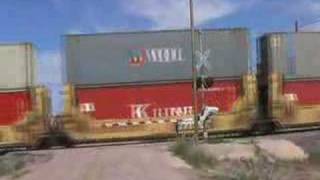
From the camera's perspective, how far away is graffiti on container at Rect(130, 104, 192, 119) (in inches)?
1180

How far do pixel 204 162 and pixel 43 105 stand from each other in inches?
453

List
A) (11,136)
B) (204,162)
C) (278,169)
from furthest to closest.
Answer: (11,136)
(204,162)
(278,169)

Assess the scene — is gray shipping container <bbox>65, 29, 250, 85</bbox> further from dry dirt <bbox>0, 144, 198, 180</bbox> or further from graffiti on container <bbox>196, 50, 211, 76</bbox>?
dry dirt <bbox>0, 144, 198, 180</bbox>

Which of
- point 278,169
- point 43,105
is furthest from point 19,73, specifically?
point 278,169

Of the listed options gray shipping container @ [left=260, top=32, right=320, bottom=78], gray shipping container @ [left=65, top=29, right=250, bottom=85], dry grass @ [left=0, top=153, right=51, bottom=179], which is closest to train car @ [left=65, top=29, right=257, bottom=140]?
gray shipping container @ [left=65, top=29, right=250, bottom=85]

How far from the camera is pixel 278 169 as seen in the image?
18.4 metres

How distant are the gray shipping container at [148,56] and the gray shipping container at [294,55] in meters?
1.09

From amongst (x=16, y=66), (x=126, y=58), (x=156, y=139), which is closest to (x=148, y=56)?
(x=126, y=58)

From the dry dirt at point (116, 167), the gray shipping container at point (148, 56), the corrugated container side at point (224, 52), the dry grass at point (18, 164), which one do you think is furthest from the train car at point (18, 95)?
the corrugated container side at point (224, 52)

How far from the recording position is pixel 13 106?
97.1 feet

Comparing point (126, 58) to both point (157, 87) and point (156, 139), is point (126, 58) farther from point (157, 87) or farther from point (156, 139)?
point (156, 139)

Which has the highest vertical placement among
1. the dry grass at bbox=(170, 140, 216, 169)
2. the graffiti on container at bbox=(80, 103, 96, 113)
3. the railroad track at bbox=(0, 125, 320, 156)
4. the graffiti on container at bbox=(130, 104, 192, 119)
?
the graffiti on container at bbox=(80, 103, 96, 113)

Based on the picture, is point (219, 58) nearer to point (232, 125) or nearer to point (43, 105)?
point (232, 125)

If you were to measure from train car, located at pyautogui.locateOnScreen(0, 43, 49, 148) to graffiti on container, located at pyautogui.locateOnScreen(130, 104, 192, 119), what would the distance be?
3531 millimetres
